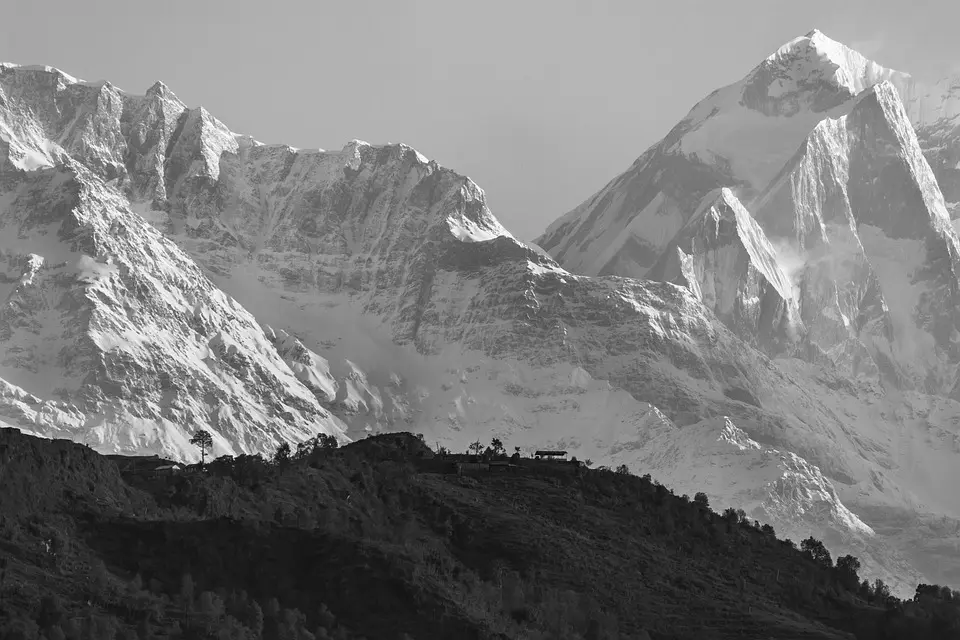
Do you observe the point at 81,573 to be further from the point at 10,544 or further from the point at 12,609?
the point at 12,609

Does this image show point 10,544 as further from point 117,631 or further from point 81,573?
point 117,631

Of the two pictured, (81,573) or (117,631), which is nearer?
(117,631)

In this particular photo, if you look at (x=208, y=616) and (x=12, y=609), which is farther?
(x=208, y=616)

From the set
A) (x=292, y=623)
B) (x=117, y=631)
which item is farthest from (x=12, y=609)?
(x=292, y=623)

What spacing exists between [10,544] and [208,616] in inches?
827

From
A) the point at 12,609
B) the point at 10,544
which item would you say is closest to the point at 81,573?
the point at 10,544

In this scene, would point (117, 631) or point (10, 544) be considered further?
point (10, 544)

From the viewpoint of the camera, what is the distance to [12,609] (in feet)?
587

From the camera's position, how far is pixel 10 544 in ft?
646

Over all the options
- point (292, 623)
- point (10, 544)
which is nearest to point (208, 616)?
point (292, 623)

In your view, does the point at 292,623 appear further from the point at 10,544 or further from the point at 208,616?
the point at 10,544

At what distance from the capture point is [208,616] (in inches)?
7500

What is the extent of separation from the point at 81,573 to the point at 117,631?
1859cm

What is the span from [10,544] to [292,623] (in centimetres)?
2727
